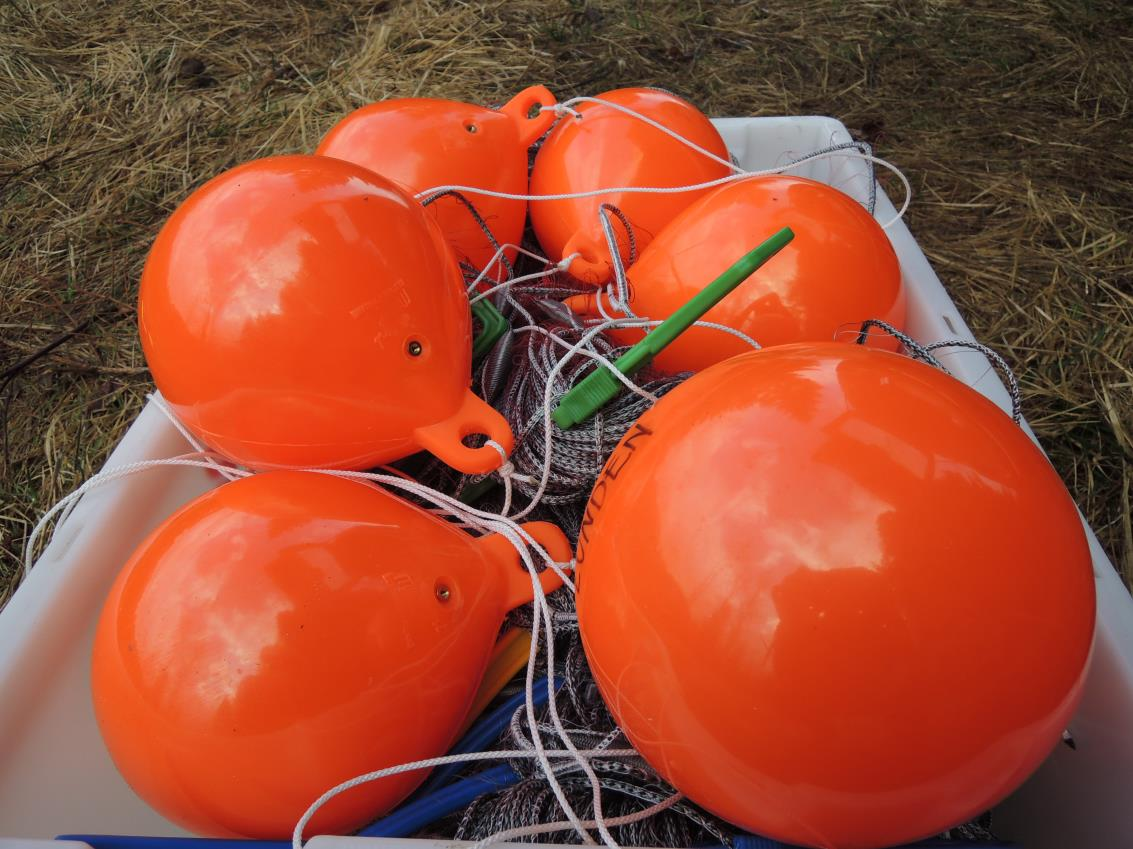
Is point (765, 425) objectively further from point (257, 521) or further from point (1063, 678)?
point (257, 521)

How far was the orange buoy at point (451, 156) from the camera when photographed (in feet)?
3.12

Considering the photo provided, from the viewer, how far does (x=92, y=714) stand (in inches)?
29.2

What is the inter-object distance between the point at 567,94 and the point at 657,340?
1.50 metres

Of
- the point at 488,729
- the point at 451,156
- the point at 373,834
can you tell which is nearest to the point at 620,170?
the point at 451,156

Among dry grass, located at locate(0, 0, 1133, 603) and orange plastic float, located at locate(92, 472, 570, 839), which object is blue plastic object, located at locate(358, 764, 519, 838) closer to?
orange plastic float, located at locate(92, 472, 570, 839)

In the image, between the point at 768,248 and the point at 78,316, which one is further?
the point at 78,316

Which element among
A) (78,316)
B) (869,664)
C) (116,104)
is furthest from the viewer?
(116,104)

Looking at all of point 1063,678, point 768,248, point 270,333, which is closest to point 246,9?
point 270,333

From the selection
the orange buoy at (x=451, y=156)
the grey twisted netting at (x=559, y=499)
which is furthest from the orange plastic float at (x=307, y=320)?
the orange buoy at (x=451, y=156)

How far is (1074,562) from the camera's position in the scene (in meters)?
0.50

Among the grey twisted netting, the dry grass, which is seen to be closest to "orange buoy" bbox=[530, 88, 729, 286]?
the grey twisted netting

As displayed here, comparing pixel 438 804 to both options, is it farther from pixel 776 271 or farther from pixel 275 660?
pixel 776 271

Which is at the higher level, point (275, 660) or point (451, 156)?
point (451, 156)

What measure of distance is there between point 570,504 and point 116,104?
1858 mm
